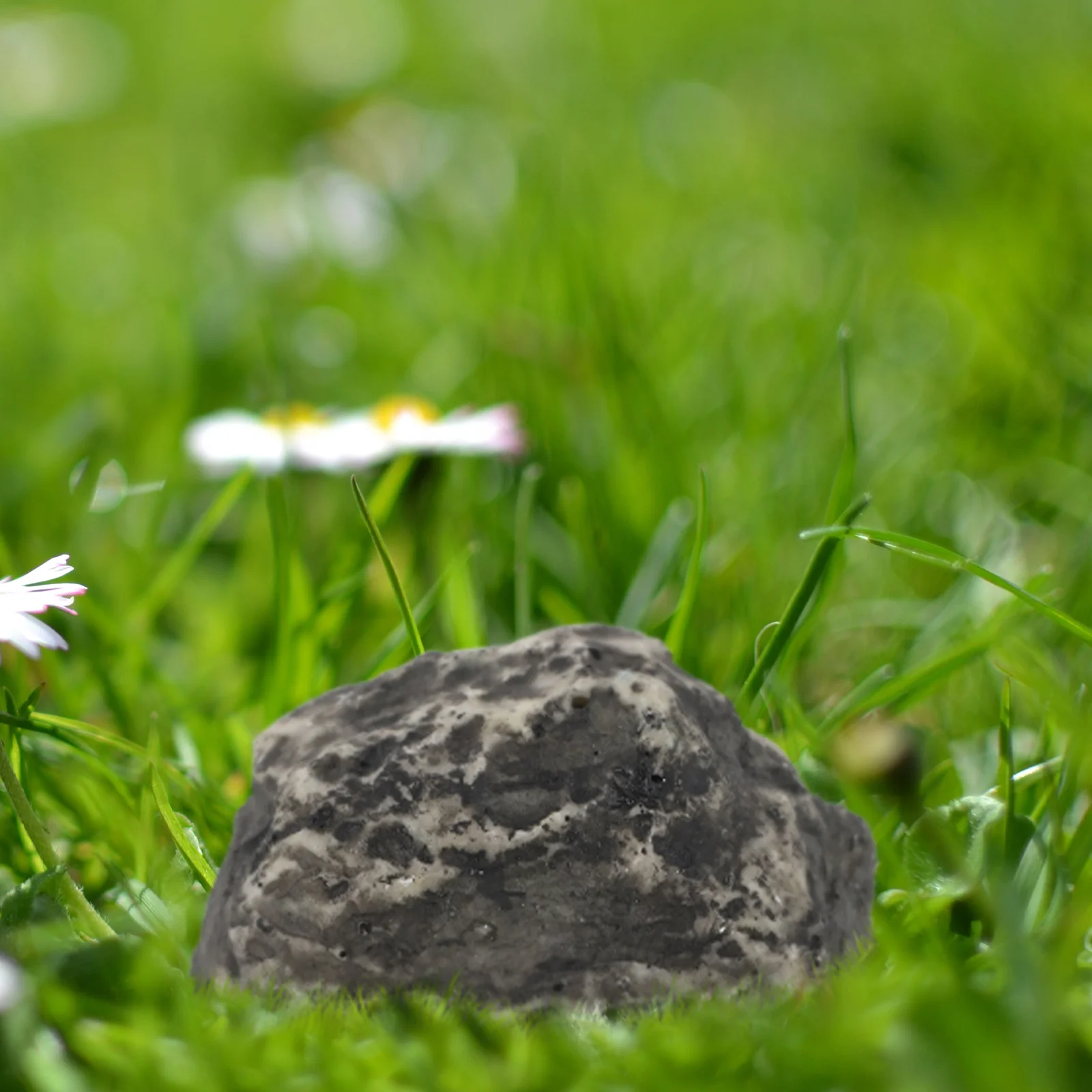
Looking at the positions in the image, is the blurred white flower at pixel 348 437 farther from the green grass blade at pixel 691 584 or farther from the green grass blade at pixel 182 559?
the green grass blade at pixel 691 584

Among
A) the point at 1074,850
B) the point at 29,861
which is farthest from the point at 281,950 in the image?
the point at 1074,850

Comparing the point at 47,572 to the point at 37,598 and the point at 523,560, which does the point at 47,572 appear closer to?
the point at 37,598

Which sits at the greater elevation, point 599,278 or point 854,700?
point 599,278

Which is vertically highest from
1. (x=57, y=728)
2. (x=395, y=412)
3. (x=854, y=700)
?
(x=395, y=412)

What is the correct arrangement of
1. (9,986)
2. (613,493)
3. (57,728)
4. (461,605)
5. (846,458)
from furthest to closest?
(613,493) → (461,605) → (846,458) → (57,728) → (9,986)

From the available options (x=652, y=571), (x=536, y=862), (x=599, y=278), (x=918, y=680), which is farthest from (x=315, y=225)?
(x=536, y=862)

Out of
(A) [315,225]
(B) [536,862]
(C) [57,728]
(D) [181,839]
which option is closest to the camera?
(B) [536,862]

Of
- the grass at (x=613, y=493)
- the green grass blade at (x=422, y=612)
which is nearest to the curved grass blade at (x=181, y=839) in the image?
the grass at (x=613, y=493)
